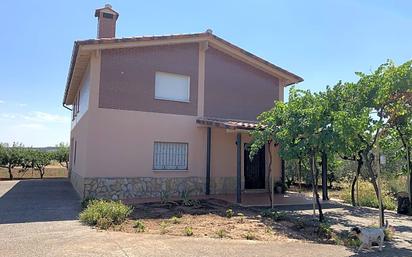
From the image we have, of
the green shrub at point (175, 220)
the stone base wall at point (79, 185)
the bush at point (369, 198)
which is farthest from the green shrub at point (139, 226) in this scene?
the bush at point (369, 198)

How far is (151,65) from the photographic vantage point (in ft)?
50.4

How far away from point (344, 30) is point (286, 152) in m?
6.20

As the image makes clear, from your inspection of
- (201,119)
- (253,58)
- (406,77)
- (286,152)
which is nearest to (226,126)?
(201,119)

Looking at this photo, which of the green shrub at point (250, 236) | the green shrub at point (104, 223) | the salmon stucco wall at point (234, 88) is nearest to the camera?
the green shrub at point (250, 236)

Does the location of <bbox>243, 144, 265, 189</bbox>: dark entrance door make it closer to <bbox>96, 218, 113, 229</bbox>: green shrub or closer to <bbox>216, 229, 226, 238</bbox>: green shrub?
<bbox>216, 229, 226, 238</bbox>: green shrub

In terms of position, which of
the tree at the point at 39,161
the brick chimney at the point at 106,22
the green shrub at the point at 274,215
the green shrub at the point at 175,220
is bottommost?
the green shrub at the point at 175,220

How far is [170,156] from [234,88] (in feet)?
15.7

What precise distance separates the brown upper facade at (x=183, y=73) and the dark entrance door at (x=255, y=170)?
194cm

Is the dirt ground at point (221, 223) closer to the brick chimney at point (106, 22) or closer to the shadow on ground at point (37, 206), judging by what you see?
the shadow on ground at point (37, 206)

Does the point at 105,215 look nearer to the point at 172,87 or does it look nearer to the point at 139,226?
the point at 139,226

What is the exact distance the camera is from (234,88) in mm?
17547

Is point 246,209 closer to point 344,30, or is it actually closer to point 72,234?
point 72,234

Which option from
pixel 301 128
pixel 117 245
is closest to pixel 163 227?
pixel 117 245

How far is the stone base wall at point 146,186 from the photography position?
13.8m
